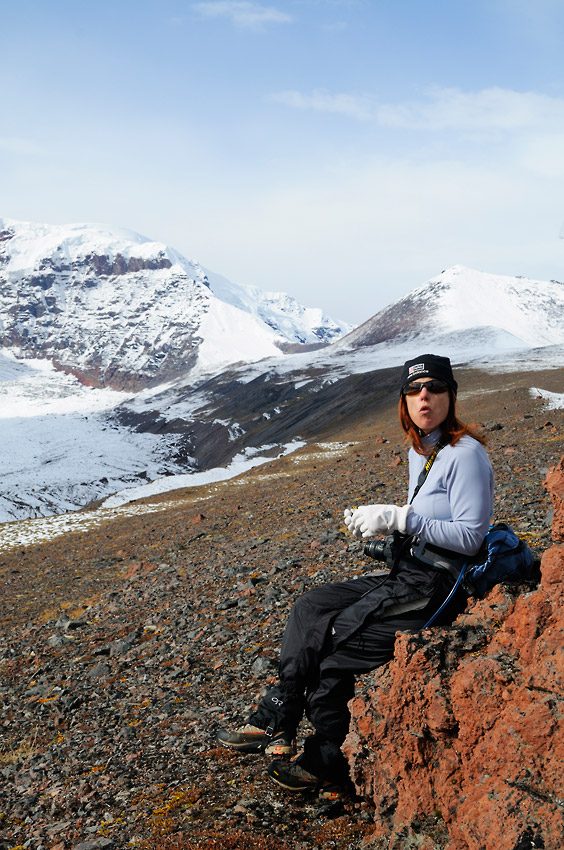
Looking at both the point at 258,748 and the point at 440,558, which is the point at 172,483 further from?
the point at 440,558

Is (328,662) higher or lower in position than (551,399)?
higher

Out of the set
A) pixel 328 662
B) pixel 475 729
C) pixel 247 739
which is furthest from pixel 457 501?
pixel 247 739

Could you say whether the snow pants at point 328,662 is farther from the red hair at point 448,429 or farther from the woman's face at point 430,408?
the woman's face at point 430,408

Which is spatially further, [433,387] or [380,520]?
[433,387]

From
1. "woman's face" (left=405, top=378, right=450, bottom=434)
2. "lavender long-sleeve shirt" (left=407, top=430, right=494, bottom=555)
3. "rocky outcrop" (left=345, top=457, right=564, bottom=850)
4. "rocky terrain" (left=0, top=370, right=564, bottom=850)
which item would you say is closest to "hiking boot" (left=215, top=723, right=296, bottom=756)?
"rocky terrain" (left=0, top=370, right=564, bottom=850)

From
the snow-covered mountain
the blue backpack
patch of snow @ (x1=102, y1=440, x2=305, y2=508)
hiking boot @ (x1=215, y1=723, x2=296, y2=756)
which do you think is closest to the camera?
the blue backpack

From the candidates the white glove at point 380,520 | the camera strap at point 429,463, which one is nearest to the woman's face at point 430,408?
the camera strap at point 429,463

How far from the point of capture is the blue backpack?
4.34m

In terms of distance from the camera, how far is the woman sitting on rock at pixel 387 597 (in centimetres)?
435

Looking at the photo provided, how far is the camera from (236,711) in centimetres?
656

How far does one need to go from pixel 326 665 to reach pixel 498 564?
155 centimetres

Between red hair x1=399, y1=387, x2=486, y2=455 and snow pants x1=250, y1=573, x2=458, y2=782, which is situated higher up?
red hair x1=399, y1=387, x2=486, y2=455

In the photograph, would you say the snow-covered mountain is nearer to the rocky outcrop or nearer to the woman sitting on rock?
the woman sitting on rock

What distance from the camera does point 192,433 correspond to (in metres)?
118
